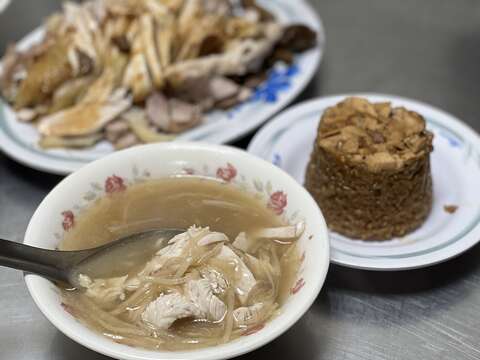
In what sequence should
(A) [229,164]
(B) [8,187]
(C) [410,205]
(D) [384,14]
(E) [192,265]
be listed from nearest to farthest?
(E) [192,265]
(A) [229,164]
(C) [410,205]
(B) [8,187]
(D) [384,14]

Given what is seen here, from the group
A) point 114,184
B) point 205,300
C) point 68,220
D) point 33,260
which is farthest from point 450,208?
point 33,260

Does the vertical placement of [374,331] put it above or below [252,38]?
below

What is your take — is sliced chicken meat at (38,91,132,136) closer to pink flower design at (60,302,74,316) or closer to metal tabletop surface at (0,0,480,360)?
metal tabletop surface at (0,0,480,360)

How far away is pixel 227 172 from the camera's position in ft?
5.68

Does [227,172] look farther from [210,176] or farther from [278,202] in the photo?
[278,202]

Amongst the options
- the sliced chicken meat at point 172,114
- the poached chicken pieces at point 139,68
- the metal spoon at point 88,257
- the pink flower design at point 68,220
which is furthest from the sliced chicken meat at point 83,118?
the metal spoon at point 88,257

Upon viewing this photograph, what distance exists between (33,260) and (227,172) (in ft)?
1.94

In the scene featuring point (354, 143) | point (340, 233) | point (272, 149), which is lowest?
point (340, 233)

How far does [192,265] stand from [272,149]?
77 centimetres

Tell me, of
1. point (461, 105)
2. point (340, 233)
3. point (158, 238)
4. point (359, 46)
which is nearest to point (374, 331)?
point (340, 233)

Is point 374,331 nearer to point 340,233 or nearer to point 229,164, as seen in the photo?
point 340,233

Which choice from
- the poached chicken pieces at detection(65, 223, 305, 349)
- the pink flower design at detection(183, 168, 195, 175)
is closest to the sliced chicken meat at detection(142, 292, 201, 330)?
the poached chicken pieces at detection(65, 223, 305, 349)

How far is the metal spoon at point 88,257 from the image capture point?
1.39 m

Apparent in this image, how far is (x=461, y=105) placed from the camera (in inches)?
106
